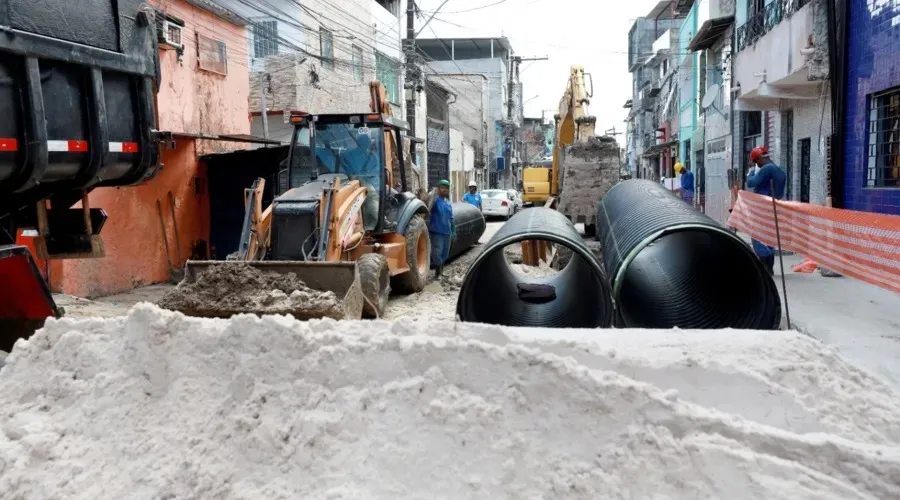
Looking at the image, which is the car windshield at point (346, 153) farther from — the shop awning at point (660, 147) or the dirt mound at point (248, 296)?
the shop awning at point (660, 147)

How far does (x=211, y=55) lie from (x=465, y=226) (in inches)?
223

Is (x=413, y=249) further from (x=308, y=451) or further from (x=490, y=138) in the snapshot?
(x=490, y=138)

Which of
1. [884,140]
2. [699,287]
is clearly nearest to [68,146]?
[699,287]

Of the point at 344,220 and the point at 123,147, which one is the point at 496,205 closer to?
the point at 344,220

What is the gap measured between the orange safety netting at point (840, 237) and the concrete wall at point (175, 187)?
8135mm

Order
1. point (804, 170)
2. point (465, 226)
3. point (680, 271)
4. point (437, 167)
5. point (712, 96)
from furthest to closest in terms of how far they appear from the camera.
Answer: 1. point (437, 167)
2. point (712, 96)
3. point (465, 226)
4. point (804, 170)
5. point (680, 271)

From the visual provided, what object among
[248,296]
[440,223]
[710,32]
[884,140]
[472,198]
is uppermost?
[710,32]

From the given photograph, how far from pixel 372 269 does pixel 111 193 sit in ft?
14.8

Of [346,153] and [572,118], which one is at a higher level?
[572,118]

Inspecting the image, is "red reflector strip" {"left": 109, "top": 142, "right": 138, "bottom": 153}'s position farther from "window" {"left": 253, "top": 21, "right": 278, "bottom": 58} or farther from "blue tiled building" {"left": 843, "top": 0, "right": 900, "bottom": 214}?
"window" {"left": 253, "top": 21, "right": 278, "bottom": 58}

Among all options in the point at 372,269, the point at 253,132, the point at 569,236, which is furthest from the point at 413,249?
the point at 253,132

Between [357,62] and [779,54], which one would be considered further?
[357,62]

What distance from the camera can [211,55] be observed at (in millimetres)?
13227

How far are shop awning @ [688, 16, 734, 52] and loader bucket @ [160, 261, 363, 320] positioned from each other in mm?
16772
